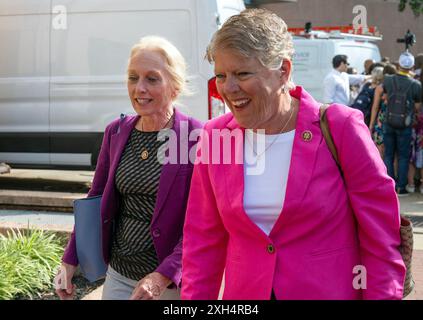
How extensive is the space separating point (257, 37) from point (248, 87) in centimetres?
16

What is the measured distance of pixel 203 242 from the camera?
2.75 meters

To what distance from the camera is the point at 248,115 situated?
2.51m

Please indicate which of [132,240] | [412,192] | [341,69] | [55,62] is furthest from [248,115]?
[341,69]

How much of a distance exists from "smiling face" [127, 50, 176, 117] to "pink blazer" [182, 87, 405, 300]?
103 centimetres

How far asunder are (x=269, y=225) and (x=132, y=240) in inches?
41.8

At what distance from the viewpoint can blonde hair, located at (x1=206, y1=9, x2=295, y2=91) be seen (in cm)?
244

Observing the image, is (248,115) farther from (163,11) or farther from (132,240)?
(163,11)

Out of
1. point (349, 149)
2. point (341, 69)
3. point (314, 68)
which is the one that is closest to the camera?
point (349, 149)

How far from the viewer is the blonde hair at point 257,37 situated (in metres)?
2.44

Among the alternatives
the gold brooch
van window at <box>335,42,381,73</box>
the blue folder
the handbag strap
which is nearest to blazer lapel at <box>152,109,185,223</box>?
the gold brooch

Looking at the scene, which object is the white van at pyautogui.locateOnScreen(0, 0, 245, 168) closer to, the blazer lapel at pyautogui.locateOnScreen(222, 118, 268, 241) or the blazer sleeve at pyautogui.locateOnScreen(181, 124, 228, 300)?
the blazer sleeve at pyautogui.locateOnScreen(181, 124, 228, 300)

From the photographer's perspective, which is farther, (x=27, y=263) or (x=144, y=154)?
(x=27, y=263)

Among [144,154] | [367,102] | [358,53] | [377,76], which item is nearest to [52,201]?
[144,154]
